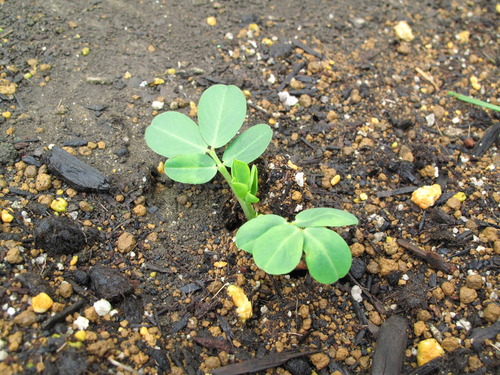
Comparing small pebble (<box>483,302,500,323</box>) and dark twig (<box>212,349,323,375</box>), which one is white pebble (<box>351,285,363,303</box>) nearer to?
dark twig (<box>212,349,323,375</box>)

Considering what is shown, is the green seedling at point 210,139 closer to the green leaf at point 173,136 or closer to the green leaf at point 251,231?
the green leaf at point 173,136

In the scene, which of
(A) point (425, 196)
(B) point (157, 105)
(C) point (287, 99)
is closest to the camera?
(A) point (425, 196)

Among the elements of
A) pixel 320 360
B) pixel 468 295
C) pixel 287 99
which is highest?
pixel 287 99

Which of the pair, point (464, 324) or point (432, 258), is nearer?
point (464, 324)

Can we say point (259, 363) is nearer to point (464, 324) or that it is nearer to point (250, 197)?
point (250, 197)

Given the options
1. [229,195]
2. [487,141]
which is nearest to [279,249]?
[229,195]

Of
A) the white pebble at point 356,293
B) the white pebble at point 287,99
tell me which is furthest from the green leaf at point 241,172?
the white pebble at point 287,99

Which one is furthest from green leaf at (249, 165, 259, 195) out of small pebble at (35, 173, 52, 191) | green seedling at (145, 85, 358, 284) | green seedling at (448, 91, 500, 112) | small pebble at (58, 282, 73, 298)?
green seedling at (448, 91, 500, 112)
